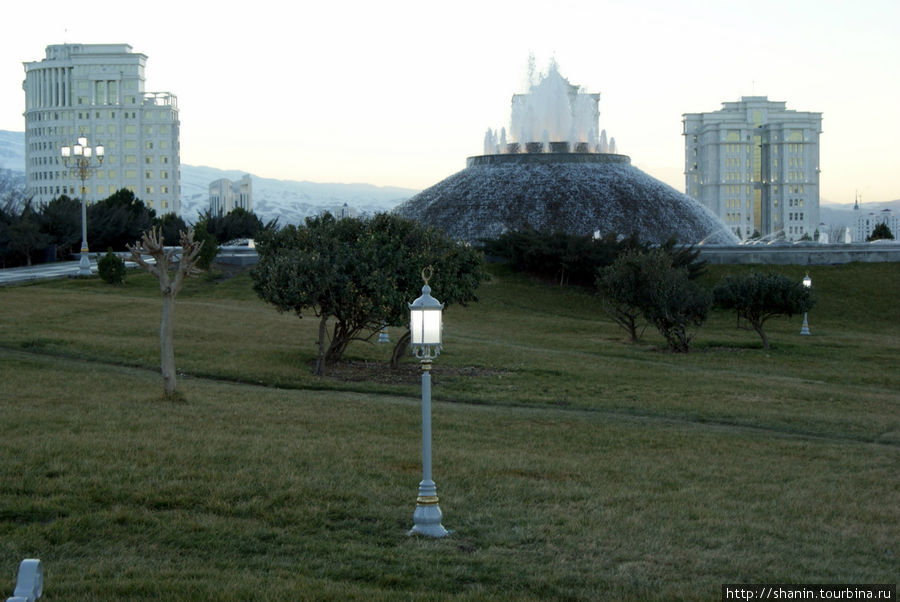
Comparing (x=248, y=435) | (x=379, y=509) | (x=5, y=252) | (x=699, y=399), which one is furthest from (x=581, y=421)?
(x=5, y=252)

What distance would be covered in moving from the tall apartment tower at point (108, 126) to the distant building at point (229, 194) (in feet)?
70.5

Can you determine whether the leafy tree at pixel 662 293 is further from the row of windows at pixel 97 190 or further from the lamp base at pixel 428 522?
the row of windows at pixel 97 190

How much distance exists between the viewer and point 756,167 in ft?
592

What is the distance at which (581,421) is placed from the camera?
18594mm

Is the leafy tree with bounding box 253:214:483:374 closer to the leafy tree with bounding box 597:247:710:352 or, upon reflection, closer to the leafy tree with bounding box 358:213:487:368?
the leafy tree with bounding box 358:213:487:368

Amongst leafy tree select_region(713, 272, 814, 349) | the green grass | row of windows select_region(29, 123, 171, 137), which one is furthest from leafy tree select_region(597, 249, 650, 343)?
row of windows select_region(29, 123, 171, 137)

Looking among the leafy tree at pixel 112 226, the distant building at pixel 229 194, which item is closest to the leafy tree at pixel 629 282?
the leafy tree at pixel 112 226

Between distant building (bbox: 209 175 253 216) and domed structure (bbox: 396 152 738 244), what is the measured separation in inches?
3746

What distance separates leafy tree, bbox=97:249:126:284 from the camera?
42.1 metres

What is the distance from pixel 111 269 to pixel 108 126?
10881 centimetres

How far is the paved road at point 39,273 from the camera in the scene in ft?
139

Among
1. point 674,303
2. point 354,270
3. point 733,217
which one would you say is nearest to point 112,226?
point 674,303

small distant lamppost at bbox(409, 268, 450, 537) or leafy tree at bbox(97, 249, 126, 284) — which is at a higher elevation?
leafy tree at bbox(97, 249, 126, 284)

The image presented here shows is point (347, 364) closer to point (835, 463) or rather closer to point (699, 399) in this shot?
point (699, 399)
